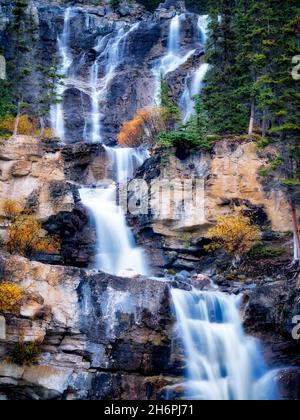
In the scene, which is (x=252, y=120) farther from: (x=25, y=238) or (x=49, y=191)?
(x=25, y=238)

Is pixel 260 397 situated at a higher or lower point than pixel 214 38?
lower

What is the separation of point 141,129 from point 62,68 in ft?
56.9

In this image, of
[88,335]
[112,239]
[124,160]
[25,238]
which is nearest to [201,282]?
[112,239]

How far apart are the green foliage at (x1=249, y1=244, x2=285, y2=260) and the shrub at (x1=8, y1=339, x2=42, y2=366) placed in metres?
14.5

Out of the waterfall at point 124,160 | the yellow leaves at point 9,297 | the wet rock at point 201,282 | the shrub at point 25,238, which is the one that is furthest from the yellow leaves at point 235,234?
the yellow leaves at point 9,297

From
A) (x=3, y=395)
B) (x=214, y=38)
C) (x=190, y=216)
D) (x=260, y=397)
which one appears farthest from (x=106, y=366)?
(x=214, y=38)

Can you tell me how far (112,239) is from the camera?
33.6m

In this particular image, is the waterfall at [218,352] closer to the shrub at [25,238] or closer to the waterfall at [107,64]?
the shrub at [25,238]

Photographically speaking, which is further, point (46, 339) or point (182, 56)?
point (182, 56)

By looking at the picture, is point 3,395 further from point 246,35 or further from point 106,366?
point 246,35

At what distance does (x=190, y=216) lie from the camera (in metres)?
34.0

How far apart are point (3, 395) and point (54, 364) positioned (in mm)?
2532

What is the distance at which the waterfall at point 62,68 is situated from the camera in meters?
51.0
